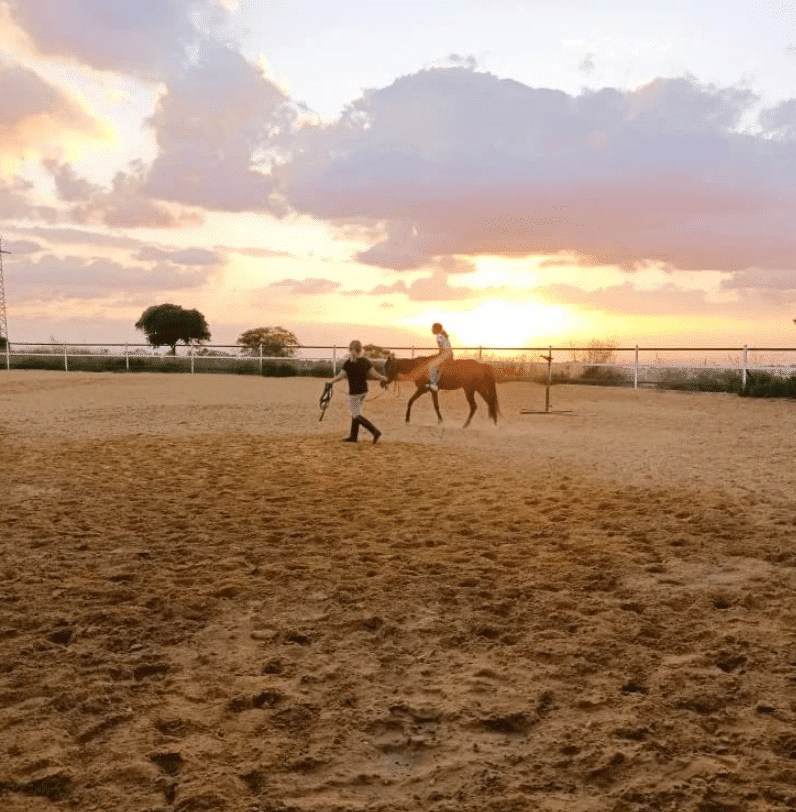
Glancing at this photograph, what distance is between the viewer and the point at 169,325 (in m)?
55.3

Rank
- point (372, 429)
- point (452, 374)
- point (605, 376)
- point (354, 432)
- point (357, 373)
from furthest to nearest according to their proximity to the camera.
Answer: point (605, 376) < point (452, 374) < point (354, 432) < point (372, 429) < point (357, 373)

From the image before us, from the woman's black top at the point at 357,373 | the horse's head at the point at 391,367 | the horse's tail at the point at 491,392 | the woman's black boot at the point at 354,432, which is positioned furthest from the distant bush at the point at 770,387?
the woman's black top at the point at 357,373

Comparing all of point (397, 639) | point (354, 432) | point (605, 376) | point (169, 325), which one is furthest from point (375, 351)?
point (397, 639)

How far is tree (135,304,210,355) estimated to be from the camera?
5523cm

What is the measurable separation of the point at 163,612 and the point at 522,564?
8.81 feet

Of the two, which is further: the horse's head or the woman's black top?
the horse's head

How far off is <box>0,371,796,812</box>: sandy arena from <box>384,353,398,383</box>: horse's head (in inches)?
212

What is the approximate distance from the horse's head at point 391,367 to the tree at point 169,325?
4192 centimetres

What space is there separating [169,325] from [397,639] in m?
53.6

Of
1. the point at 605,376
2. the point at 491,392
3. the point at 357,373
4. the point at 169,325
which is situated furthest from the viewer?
the point at 169,325

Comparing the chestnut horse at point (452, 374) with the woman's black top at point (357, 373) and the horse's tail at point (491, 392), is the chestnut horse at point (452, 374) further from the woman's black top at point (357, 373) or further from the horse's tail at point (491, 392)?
the woman's black top at point (357, 373)

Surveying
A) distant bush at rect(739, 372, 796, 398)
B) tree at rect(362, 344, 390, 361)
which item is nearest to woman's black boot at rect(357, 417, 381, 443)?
distant bush at rect(739, 372, 796, 398)

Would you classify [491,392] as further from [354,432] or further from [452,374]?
[354,432]

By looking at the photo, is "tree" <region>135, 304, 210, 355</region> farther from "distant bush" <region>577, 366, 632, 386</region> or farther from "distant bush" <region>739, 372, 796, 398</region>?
"distant bush" <region>739, 372, 796, 398</region>
